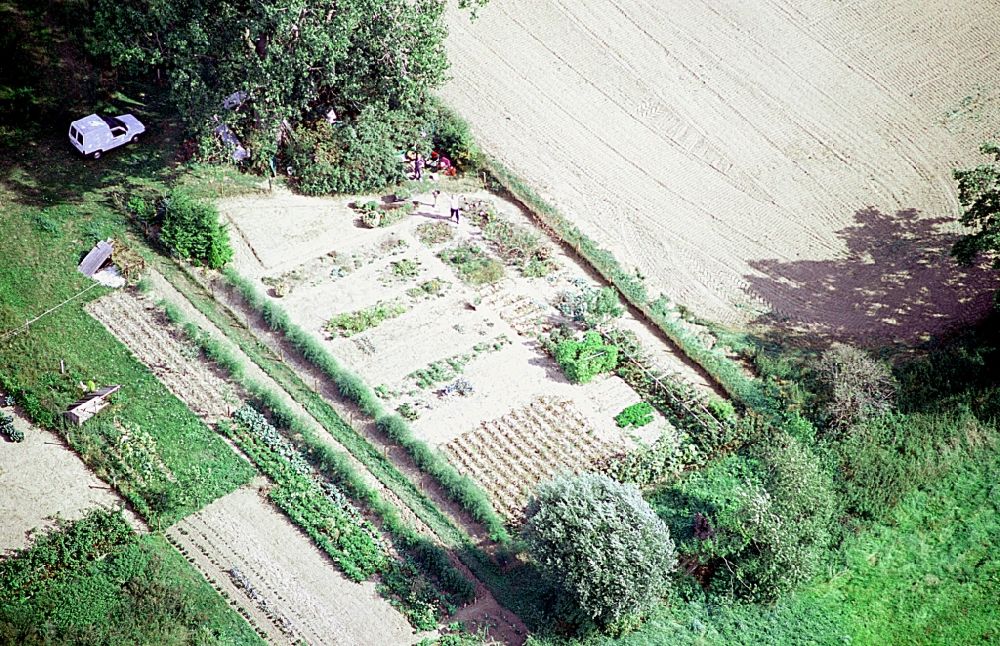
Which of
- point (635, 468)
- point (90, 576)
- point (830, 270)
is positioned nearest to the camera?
point (90, 576)

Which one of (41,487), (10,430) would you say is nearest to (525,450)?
(41,487)

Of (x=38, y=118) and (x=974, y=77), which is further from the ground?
(x=974, y=77)

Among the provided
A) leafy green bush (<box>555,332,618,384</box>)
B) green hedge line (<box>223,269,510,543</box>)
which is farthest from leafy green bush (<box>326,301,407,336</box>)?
leafy green bush (<box>555,332,618,384</box>)

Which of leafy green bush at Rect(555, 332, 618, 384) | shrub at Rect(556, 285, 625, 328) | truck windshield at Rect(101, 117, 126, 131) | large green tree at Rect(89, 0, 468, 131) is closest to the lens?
leafy green bush at Rect(555, 332, 618, 384)

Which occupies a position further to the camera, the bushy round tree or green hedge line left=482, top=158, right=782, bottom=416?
green hedge line left=482, top=158, right=782, bottom=416

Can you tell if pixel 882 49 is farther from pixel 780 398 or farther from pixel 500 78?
pixel 780 398

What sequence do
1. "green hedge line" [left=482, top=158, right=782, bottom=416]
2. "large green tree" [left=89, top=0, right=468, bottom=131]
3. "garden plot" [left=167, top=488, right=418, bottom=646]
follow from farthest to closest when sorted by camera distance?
"large green tree" [left=89, top=0, right=468, bottom=131] < "green hedge line" [left=482, top=158, right=782, bottom=416] < "garden plot" [left=167, top=488, right=418, bottom=646]

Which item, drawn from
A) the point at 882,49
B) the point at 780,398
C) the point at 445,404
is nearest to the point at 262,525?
the point at 445,404

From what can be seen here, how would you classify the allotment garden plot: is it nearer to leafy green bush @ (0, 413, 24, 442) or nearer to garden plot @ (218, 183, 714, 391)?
garden plot @ (218, 183, 714, 391)
